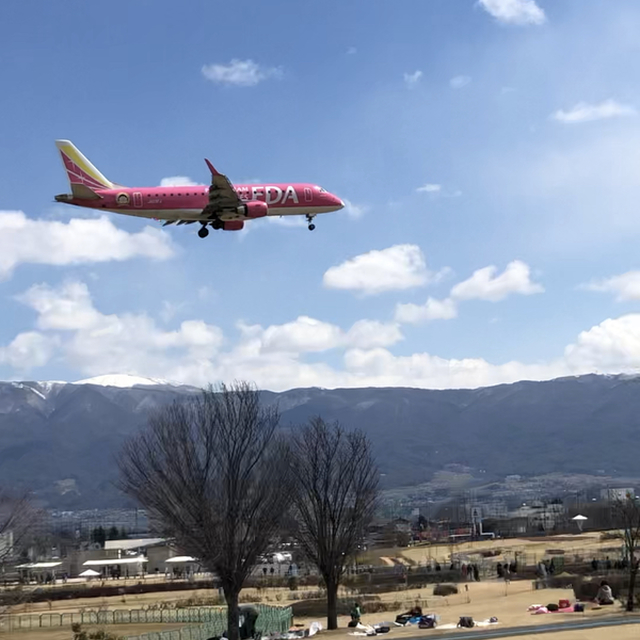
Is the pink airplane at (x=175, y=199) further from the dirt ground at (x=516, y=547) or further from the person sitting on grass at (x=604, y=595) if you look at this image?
the dirt ground at (x=516, y=547)

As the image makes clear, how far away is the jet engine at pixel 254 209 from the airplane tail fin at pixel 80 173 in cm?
732

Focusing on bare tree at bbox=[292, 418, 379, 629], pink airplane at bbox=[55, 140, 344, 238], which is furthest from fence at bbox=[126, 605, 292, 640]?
pink airplane at bbox=[55, 140, 344, 238]

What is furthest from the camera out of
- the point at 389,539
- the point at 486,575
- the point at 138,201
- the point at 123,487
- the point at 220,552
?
Answer: the point at 389,539

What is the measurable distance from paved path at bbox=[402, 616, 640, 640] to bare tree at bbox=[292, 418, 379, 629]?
9.71m

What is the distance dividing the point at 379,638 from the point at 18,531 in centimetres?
3775

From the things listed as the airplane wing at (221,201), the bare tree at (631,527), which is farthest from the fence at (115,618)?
the airplane wing at (221,201)

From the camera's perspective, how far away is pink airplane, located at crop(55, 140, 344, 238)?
55.0 meters

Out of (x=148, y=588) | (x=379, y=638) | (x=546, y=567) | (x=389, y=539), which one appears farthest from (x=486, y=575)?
(x=389, y=539)

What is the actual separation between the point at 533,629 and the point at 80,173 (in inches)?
1339

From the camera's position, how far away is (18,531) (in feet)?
236

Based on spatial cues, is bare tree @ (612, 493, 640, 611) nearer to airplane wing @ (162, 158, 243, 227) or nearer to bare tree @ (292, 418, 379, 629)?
bare tree @ (292, 418, 379, 629)

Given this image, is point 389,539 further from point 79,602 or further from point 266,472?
point 266,472

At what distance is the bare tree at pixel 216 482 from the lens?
4169 cm

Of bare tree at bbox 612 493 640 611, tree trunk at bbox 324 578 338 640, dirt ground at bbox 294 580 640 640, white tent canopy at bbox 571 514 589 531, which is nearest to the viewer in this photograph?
dirt ground at bbox 294 580 640 640
